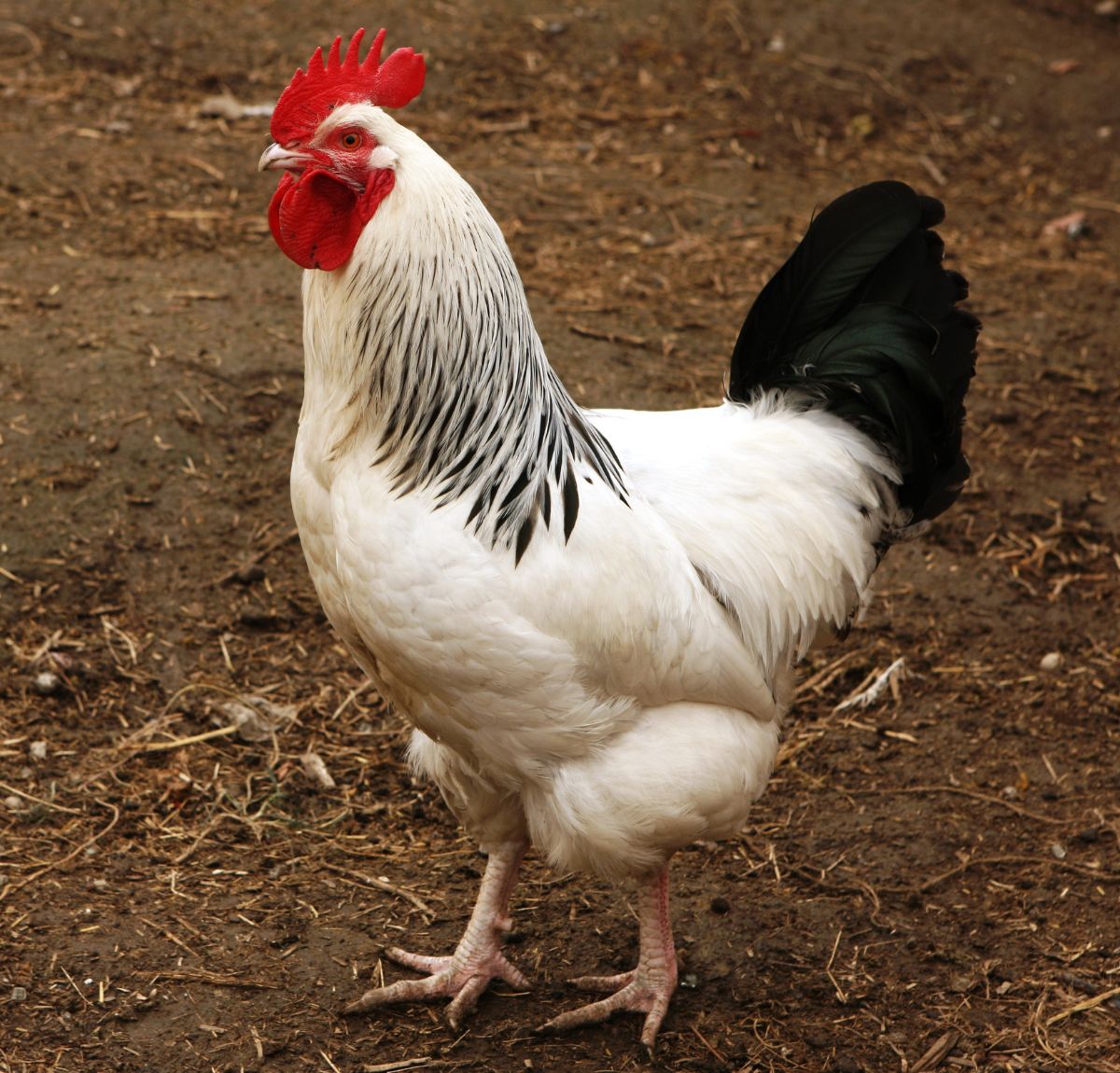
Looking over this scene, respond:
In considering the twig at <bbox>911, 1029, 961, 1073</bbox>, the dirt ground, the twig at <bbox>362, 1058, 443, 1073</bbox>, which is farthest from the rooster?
the twig at <bbox>911, 1029, 961, 1073</bbox>

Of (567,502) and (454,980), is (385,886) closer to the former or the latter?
(454,980)

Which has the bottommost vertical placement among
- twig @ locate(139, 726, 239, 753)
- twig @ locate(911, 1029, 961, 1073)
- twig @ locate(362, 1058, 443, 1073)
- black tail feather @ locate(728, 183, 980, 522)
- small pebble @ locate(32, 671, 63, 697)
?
twig @ locate(362, 1058, 443, 1073)

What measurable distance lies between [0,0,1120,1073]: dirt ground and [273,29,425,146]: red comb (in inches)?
98.9

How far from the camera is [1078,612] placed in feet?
19.6

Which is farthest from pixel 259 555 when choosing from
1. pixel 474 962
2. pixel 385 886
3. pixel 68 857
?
pixel 474 962

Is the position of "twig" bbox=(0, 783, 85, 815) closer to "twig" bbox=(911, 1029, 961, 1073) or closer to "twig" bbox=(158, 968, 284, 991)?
"twig" bbox=(158, 968, 284, 991)

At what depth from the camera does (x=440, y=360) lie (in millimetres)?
3402

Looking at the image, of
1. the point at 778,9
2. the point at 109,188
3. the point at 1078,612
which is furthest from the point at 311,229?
the point at 778,9

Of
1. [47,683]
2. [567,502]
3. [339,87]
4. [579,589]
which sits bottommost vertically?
[47,683]

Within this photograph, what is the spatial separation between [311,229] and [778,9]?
28.3 feet

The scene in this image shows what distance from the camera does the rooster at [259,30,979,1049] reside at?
10.9 ft

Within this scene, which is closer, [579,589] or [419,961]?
[579,589]

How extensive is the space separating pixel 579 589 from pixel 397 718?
2.14 m

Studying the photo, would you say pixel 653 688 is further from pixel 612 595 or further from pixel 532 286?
pixel 532 286
